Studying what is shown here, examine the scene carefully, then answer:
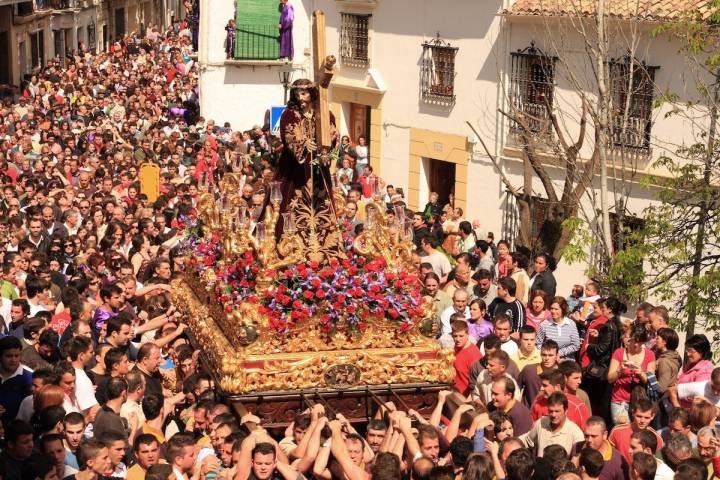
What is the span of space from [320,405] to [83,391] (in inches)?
70.5

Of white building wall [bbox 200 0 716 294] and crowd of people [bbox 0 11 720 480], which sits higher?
white building wall [bbox 200 0 716 294]

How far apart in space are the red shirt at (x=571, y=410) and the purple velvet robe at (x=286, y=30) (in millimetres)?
21486

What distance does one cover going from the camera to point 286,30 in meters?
30.7

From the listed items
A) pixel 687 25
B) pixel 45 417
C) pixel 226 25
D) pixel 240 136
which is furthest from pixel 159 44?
pixel 45 417

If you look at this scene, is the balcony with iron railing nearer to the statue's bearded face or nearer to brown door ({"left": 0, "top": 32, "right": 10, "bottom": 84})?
brown door ({"left": 0, "top": 32, "right": 10, "bottom": 84})

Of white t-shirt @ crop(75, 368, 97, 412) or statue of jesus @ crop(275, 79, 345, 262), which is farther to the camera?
statue of jesus @ crop(275, 79, 345, 262)

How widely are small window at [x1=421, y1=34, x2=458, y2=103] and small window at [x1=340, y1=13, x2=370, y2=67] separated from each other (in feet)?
6.42

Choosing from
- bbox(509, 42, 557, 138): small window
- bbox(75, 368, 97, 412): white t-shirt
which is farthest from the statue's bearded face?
bbox(509, 42, 557, 138): small window

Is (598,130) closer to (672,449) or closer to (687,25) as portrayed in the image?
(687,25)

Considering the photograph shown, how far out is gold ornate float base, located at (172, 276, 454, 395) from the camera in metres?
10.3

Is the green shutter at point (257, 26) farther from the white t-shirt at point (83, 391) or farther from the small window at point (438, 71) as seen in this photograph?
the white t-shirt at point (83, 391)

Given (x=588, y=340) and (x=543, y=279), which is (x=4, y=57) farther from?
(x=588, y=340)

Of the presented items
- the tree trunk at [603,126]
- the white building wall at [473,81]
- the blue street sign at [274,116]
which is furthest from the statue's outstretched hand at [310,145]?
the blue street sign at [274,116]

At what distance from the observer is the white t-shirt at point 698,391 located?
10102 millimetres
